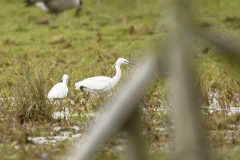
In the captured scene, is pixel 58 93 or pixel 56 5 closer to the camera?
pixel 58 93

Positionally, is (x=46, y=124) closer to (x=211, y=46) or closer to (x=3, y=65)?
(x=211, y=46)

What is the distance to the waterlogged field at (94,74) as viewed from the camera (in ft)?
9.77

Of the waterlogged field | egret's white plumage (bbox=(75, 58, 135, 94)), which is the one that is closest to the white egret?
the waterlogged field

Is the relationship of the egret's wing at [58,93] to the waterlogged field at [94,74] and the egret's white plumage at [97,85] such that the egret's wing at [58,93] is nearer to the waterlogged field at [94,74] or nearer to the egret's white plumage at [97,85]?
the waterlogged field at [94,74]

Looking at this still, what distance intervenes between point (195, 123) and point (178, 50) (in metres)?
0.26

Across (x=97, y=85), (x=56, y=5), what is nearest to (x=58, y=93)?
(x=97, y=85)

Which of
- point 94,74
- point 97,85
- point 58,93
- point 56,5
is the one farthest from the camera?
point 56,5

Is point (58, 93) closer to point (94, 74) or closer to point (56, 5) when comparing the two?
point (94, 74)

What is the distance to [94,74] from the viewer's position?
11.8m

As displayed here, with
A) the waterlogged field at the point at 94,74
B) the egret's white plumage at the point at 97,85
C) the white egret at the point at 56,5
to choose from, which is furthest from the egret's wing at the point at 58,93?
the white egret at the point at 56,5

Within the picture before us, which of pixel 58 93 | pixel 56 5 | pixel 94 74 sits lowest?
pixel 58 93

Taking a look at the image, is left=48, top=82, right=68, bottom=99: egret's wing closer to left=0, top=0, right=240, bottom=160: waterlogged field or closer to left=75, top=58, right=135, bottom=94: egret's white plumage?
left=0, top=0, right=240, bottom=160: waterlogged field

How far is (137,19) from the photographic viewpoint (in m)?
19.8

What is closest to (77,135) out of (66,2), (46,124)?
(46,124)
